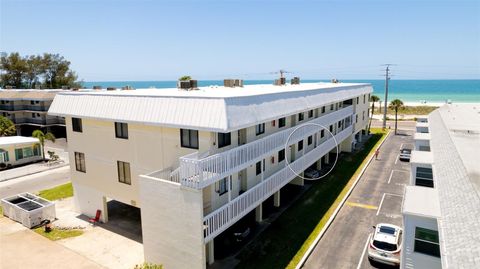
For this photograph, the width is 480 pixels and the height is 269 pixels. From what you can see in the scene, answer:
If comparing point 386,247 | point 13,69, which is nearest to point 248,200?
point 386,247

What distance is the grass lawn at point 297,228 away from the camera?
1831cm

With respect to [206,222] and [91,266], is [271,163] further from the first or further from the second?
[91,266]

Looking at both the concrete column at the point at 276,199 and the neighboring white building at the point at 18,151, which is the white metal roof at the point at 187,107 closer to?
the concrete column at the point at 276,199

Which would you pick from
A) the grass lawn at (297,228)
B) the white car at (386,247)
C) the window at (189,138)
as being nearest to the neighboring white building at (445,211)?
the white car at (386,247)

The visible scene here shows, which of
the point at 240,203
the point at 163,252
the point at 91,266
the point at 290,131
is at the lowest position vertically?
the point at 91,266

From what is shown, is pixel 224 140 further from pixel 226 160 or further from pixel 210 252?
pixel 210 252

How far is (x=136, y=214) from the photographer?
81.3 ft

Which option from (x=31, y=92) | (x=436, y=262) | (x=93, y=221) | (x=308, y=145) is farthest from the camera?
(x=31, y=92)

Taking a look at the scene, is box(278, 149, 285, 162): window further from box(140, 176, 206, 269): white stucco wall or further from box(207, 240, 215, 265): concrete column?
box(140, 176, 206, 269): white stucco wall

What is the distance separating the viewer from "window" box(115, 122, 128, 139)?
21.0 metres

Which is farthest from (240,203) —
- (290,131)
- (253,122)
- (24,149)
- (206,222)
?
(24,149)

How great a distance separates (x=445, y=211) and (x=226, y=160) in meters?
10.0

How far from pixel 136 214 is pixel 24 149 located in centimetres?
Result: 2609

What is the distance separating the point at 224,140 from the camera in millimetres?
18453
